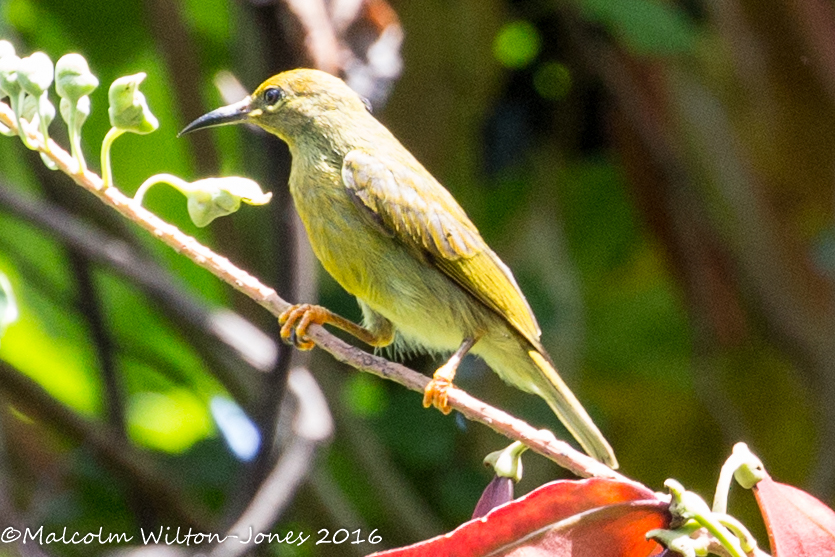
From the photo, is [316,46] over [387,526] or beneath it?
over

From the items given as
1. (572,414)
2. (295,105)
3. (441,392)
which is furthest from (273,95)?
(572,414)

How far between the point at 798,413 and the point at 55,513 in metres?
3.37

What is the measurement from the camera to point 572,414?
304 cm

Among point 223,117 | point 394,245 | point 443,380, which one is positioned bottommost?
point 443,380

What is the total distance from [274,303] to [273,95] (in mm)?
1399

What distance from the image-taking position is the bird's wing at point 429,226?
3090mm

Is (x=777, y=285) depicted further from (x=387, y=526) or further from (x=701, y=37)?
(x=387, y=526)

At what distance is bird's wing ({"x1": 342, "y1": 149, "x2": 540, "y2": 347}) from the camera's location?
3.09 m

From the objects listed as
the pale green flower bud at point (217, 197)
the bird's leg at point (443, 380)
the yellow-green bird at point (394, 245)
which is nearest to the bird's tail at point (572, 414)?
the yellow-green bird at point (394, 245)

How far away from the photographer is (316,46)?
357 centimetres

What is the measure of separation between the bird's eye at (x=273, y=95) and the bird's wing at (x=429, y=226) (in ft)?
0.99

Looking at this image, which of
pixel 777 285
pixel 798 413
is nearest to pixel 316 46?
pixel 777 285

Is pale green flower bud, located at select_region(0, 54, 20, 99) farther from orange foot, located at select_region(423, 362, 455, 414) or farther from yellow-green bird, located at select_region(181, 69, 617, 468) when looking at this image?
yellow-green bird, located at select_region(181, 69, 617, 468)

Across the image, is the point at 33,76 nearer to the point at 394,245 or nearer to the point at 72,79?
the point at 72,79
